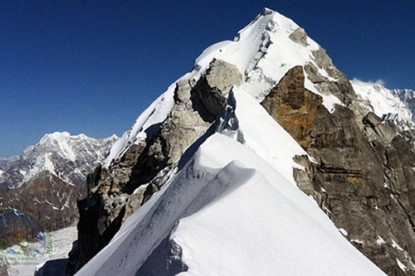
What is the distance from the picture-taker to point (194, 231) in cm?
852

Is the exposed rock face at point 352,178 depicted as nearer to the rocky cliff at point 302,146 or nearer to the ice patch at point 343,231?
the rocky cliff at point 302,146

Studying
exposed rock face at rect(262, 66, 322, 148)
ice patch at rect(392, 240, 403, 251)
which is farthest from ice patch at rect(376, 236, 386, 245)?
exposed rock face at rect(262, 66, 322, 148)

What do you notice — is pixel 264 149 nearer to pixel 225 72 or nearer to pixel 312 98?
pixel 312 98

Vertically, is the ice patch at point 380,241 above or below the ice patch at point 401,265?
above

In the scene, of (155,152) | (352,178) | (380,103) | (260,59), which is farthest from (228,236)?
(380,103)

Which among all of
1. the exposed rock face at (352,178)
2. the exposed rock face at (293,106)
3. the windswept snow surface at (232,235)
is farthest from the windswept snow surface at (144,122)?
the windswept snow surface at (232,235)

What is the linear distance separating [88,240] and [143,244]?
30.9m

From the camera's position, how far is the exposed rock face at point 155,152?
37.0m

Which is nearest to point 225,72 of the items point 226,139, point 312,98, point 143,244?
point 312,98

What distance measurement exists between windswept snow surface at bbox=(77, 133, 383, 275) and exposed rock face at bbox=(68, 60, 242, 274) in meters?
21.2

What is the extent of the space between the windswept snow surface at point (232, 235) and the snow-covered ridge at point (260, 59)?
2502cm

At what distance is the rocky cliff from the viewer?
31.7 meters

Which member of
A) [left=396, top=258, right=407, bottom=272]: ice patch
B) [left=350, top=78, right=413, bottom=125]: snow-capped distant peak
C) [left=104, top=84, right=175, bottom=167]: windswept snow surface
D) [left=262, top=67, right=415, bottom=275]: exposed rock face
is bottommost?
[left=396, top=258, right=407, bottom=272]: ice patch

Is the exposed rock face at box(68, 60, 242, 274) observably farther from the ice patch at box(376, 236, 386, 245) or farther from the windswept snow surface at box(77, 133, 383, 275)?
the windswept snow surface at box(77, 133, 383, 275)
